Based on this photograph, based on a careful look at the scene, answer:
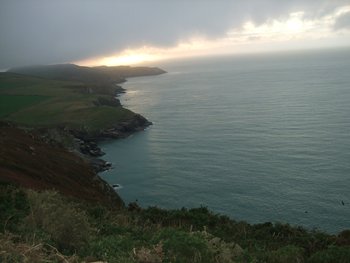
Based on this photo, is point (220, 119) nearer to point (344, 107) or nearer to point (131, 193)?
point (344, 107)

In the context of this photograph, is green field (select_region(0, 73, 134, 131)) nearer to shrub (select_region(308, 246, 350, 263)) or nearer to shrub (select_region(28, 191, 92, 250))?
shrub (select_region(308, 246, 350, 263))

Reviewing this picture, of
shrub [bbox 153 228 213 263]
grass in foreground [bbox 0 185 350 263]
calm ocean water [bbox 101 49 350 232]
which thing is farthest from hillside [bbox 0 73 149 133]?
shrub [bbox 153 228 213 263]

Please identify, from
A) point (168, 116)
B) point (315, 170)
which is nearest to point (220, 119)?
point (168, 116)

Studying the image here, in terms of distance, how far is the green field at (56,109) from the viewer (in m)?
117

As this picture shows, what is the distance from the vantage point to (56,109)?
→ 13225 cm

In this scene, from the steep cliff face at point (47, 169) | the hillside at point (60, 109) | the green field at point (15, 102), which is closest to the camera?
the steep cliff face at point (47, 169)

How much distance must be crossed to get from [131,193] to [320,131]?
148 feet

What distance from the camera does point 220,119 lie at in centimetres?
11019

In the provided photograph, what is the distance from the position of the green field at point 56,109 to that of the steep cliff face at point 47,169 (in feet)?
173

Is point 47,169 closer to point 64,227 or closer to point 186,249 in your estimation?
point 64,227

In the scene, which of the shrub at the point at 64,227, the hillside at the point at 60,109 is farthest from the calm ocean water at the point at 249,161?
the shrub at the point at 64,227

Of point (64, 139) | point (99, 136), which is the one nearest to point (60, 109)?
point (99, 136)

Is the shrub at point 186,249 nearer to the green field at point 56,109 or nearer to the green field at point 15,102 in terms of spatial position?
the green field at point 56,109

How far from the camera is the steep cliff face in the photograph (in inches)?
1548
